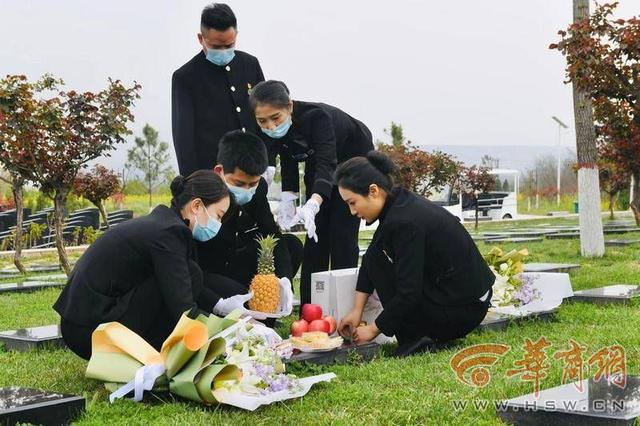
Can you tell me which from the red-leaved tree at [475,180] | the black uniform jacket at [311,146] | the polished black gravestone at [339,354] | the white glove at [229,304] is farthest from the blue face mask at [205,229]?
the red-leaved tree at [475,180]

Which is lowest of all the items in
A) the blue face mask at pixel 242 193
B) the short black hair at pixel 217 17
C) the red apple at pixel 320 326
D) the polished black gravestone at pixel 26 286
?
the polished black gravestone at pixel 26 286

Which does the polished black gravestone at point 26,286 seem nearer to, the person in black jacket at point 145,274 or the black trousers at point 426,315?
the person in black jacket at point 145,274

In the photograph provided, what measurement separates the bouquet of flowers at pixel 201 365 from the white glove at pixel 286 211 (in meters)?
1.71

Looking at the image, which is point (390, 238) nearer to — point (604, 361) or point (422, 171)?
point (604, 361)

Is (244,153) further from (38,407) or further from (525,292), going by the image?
(525,292)

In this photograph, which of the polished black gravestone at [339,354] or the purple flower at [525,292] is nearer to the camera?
the polished black gravestone at [339,354]

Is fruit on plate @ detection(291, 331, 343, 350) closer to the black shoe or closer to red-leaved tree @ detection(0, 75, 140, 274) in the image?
the black shoe

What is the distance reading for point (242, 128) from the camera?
19.8 feet

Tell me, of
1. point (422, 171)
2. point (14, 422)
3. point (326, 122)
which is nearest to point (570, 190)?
point (422, 171)

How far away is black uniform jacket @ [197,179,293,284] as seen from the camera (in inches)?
225

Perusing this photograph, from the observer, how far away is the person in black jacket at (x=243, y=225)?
5344 mm

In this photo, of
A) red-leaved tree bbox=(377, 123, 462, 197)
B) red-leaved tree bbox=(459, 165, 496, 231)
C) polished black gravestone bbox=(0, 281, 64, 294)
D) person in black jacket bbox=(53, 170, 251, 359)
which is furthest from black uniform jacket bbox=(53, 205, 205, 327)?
red-leaved tree bbox=(459, 165, 496, 231)

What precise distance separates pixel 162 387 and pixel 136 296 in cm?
56

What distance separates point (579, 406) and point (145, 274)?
2.21 m
